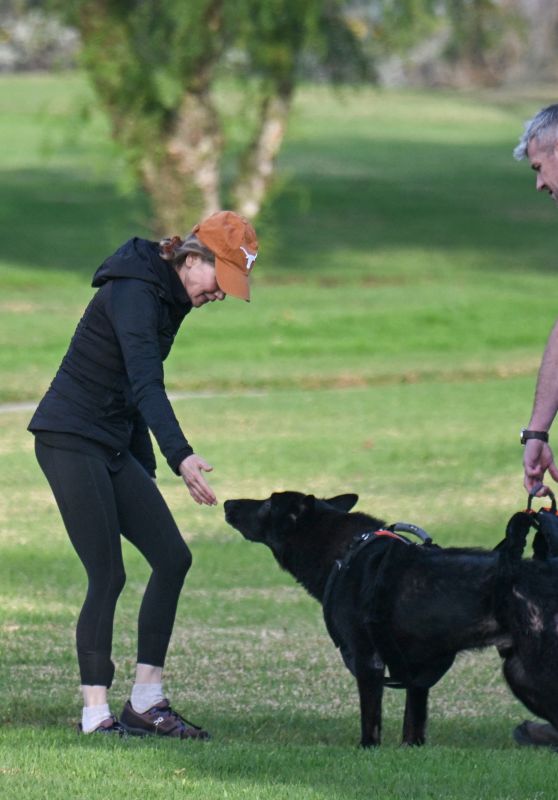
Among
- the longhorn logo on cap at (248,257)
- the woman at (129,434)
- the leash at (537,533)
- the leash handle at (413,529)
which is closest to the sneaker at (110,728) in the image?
the woman at (129,434)

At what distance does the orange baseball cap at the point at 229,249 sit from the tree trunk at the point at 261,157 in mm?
23272

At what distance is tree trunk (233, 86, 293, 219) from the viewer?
2914 cm

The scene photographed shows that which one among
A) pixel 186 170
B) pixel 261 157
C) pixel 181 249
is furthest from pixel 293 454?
pixel 261 157

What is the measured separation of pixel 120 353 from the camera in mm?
5711

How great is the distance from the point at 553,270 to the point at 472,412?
17526 mm

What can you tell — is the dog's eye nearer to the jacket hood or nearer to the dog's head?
the dog's head

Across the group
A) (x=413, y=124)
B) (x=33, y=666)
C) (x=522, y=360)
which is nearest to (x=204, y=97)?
(x=522, y=360)

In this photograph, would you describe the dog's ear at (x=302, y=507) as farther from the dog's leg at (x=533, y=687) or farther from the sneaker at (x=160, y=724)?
the dog's leg at (x=533, y=687)

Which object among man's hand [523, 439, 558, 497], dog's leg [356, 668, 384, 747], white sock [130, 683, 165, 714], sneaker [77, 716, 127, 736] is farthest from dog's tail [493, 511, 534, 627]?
sneaker [77, 716, 127, 736]

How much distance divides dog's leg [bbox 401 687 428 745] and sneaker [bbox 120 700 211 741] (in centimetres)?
79

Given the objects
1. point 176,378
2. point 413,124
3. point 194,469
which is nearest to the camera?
point 194,469

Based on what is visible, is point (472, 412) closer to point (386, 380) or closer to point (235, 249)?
point (386, 380)

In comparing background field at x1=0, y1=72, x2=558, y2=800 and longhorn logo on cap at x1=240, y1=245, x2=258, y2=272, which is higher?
longhorn logo on cap at x1=240, y1=245, x2=258, y2=272

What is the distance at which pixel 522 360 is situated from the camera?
2131 centimetres
